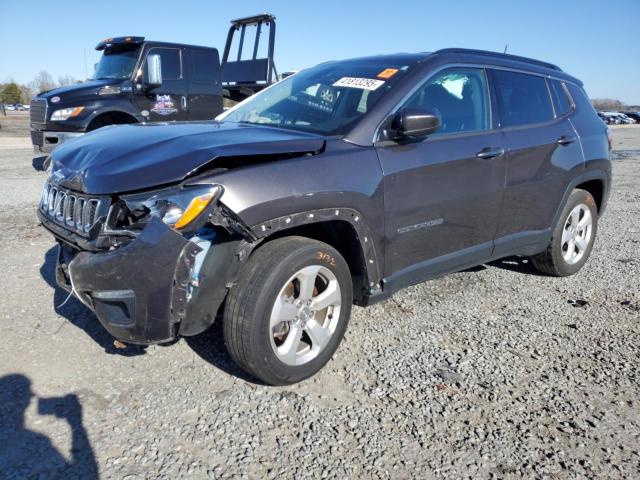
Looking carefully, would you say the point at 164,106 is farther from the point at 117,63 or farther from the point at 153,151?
the point at 153,151

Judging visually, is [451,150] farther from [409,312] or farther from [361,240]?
[409,312]

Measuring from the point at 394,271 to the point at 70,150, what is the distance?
209 cm

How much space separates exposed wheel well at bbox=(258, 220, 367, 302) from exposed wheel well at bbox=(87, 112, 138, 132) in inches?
286

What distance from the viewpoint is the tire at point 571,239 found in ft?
14.8

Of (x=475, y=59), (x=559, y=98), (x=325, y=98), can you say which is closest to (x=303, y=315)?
(x=325, y=98)

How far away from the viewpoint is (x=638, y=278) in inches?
186

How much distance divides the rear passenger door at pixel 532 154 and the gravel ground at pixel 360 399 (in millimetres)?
618

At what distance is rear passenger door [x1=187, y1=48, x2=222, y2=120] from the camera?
9984 millimetres

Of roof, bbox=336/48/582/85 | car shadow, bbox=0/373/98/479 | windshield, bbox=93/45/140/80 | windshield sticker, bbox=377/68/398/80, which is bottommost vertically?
car shadow, bbox=0/373/98/479

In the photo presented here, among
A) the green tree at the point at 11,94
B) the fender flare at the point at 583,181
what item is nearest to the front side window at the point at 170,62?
the fender flare at the point at 583,181

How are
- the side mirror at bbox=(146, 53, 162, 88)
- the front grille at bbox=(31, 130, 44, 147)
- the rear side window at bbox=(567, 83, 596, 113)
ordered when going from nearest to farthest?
the rear side window at bbox=(567, 83, 596, 113), the side mirror at bbox=(146, 53, 162, 88), the front grille at bbox=(31, 130, 44, 147)

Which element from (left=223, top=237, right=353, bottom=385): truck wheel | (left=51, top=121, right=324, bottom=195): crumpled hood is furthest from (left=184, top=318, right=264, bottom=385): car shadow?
(left=51, top=121, right=324, bottom=195): crumpled hood

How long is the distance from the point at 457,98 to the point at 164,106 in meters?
7.33

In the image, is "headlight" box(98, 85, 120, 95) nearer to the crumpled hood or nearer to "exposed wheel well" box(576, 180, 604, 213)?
the crumpled hood
